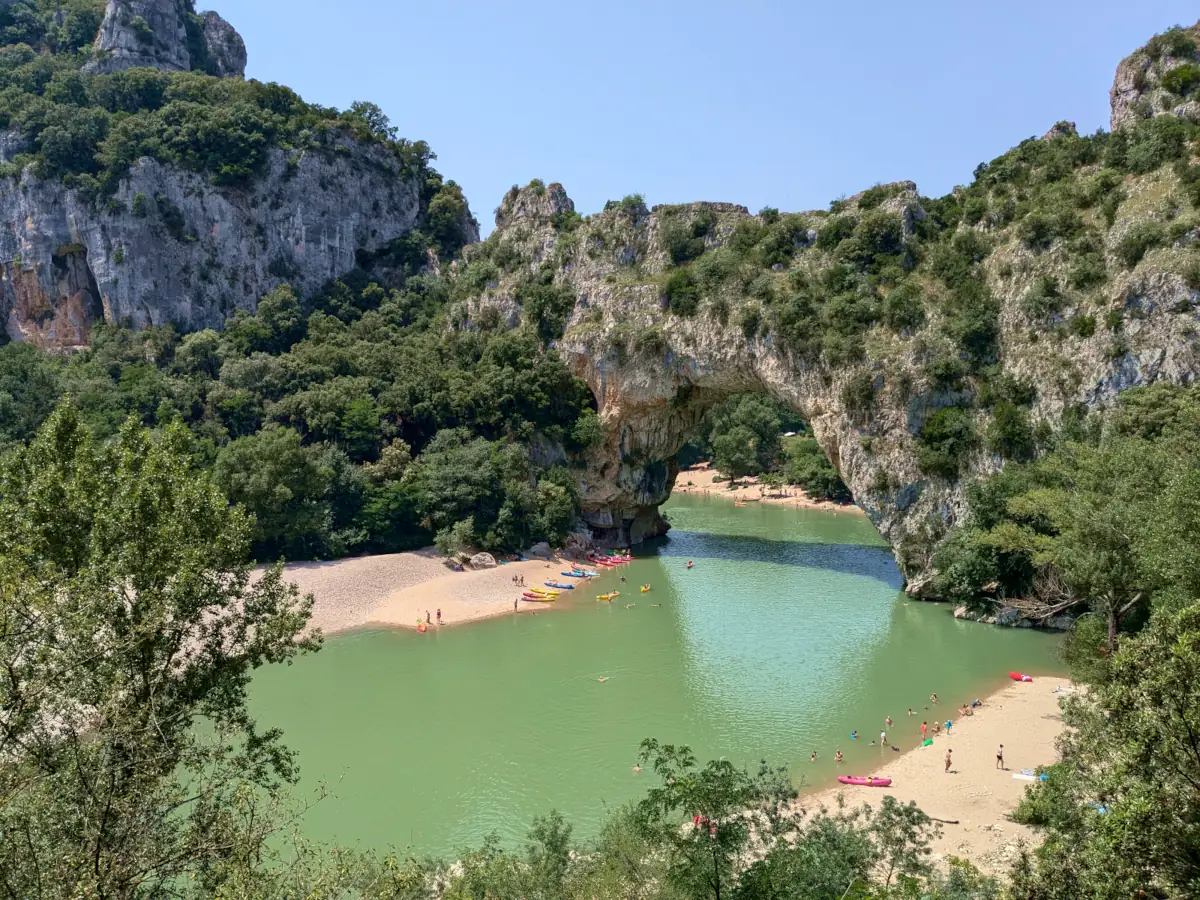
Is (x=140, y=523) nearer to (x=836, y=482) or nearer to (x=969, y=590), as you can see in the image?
(x=969, y=590)

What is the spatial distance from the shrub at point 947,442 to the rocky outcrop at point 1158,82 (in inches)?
555

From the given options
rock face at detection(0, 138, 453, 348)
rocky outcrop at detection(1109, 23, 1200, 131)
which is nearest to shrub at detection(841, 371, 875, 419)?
rocky outcrop at detection(1109, 23, 1200, 131)

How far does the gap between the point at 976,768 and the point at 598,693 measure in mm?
10072

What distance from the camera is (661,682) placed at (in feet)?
76.2

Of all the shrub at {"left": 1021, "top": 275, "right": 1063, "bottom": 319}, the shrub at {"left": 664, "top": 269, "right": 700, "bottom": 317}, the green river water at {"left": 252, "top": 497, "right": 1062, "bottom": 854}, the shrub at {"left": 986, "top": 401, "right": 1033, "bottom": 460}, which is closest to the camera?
the green river water at {"left": 252, "top": 497, "right": 1062, "bottom": 854}

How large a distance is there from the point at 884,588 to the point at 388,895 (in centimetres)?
2986

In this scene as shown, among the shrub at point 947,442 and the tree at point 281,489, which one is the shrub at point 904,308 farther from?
the tree at point 281,489

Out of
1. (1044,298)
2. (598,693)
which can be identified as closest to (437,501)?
(598,693)

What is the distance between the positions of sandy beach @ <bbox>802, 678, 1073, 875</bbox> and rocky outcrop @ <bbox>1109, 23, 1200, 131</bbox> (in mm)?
23942

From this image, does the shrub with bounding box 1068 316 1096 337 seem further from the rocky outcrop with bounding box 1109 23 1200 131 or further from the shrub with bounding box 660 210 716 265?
the shrub with bounding box 660 210 716 265

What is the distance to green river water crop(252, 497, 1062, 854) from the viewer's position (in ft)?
54.6

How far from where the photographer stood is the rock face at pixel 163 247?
161ft

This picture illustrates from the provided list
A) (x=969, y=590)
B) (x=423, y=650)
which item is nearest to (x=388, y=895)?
(x=423, y=650)

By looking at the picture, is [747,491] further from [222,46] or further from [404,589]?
[222,46]
